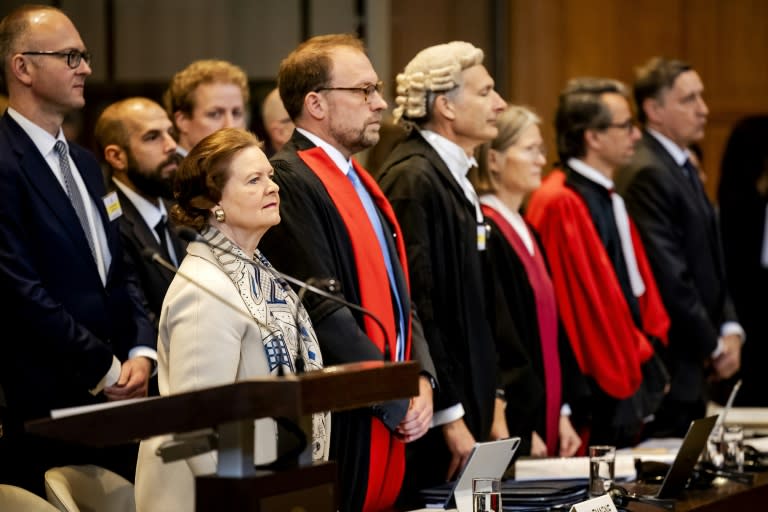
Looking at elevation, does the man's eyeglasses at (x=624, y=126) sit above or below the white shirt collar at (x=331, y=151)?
above

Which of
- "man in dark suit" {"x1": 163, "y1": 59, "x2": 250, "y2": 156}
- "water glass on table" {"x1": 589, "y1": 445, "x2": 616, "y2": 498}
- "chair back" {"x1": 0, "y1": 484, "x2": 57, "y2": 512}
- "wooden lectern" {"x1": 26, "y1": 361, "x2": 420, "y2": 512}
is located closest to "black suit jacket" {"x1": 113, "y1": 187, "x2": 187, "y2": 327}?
"man in dark suit" {"x1": 163, "y1": 59, "x2": 250, "y2": 156}

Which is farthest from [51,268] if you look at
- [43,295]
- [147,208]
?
[147,208]

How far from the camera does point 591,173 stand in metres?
5.07

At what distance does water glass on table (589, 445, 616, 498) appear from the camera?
3.29 m

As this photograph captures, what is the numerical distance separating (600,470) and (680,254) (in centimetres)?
216

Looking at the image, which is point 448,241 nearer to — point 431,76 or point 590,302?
point 431,76

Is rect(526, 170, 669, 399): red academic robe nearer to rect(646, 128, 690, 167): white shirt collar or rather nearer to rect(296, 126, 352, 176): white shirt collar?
rect(646, 128, 690, 167): white shirt collar

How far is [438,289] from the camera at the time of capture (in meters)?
3.92

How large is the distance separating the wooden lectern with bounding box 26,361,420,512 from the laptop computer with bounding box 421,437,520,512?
0.76 m

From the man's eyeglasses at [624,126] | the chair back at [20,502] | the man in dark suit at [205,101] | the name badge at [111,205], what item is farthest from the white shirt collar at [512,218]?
the chair back at [20,502]

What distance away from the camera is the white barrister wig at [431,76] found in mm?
4125

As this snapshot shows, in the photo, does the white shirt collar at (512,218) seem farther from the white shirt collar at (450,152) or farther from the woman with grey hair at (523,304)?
the white shirt collar at (450,152)

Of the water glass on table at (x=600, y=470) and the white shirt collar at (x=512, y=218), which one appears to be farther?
the white shirt collar at (x=512, y=218)

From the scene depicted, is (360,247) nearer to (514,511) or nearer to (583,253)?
(514,511)
